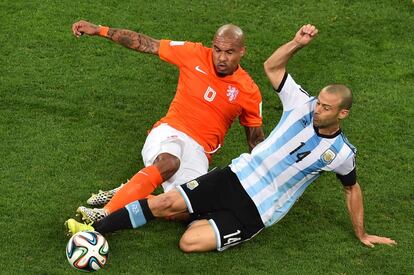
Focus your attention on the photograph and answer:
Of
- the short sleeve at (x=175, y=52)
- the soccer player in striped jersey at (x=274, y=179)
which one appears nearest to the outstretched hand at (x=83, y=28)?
the short sleeve at (x=175, y=52)

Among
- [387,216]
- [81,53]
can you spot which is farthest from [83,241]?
[81,53]

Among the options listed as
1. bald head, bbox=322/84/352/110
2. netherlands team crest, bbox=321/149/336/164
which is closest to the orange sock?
netherlands team crest, bbox=321/149/336/164

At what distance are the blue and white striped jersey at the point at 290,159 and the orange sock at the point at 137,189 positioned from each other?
77cm

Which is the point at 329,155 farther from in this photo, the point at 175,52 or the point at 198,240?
the point at 175,52

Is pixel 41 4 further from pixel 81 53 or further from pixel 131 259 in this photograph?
pixel 131 259

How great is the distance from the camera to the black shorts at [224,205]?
8.05 metres

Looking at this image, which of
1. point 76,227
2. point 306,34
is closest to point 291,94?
point 306,34

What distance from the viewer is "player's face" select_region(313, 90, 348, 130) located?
770 centimetres

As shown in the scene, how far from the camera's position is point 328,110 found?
7707mm

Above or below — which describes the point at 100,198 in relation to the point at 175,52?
below

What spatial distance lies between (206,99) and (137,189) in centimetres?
128

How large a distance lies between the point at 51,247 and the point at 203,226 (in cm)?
137

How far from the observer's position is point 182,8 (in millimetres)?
12516

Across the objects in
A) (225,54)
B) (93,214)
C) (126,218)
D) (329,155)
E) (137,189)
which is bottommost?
(93,214)
